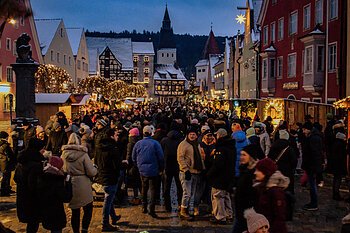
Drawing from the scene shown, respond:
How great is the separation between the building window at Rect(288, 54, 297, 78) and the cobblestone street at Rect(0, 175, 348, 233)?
64.1 ft

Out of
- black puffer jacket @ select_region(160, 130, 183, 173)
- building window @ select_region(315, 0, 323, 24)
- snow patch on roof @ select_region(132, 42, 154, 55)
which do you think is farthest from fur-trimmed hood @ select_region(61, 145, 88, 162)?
snow patch on roof @ select_region(132, 42, 154, 55)

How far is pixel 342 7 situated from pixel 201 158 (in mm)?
16050

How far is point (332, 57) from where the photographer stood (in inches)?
944

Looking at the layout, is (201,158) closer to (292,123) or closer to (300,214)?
(300,214)

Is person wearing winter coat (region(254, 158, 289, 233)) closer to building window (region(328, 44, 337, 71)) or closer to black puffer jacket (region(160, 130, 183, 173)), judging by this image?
black puffer jacket (region(160, 130, 183, 173))

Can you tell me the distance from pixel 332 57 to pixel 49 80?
2085 centimetres

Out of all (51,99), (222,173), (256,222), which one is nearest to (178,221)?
(222,173)

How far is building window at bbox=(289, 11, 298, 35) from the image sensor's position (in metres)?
29.5

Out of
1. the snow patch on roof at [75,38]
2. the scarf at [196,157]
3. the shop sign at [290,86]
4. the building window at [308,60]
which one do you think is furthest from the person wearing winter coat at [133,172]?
the snow patch on roof at [75,38]

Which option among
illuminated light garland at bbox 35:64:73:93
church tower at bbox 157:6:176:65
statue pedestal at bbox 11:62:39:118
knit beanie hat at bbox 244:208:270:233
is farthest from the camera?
church tower at bbox 157:6:176:65

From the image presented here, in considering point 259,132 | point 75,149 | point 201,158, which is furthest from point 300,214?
point 75,149

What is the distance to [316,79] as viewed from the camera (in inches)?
992

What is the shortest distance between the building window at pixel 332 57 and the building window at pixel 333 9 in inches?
57.2

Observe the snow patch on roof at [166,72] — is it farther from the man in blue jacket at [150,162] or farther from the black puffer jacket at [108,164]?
the black puffer jacket at [108,164]
